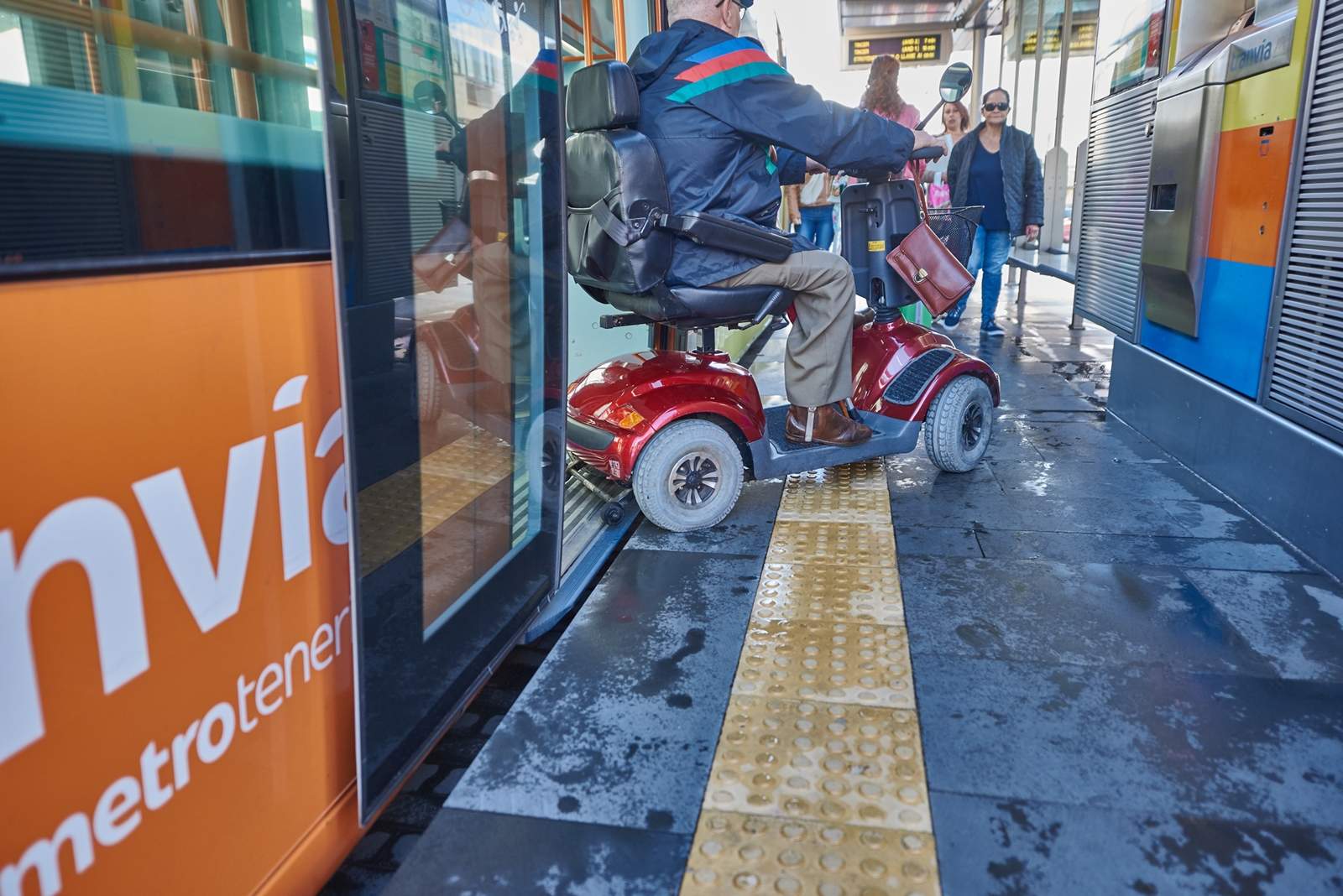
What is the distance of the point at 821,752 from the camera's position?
1.94 m

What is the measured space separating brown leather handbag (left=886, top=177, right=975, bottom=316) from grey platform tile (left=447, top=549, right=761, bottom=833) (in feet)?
4.87

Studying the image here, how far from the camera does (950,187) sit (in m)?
7.30

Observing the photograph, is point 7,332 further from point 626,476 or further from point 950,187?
point 950,187

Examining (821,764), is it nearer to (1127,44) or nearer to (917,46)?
(1127,44)

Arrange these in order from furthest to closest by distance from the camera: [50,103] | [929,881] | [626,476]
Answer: [626,476], [929,881], [50,103]

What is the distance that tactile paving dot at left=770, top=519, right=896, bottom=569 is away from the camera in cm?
298

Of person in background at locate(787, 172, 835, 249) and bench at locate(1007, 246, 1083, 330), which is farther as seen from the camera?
person in background at locate(787, 172, 835, 249)

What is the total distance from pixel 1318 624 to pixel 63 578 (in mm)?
2766

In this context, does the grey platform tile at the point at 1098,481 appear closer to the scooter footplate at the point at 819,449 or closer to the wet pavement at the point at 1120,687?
the wet pavement at the point at 1120,687

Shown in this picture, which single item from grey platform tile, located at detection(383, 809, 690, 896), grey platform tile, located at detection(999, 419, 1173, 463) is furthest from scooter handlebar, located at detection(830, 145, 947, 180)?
grey platform tile, located at detection(383, 809, 690, 896)

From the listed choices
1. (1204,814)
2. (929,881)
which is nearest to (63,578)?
(929,881)

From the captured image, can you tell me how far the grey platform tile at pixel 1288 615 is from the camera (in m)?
2.27

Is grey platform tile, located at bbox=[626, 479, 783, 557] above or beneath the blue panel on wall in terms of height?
beneath

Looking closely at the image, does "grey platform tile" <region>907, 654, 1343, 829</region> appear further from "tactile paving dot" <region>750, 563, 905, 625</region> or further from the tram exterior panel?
the tram exterior panel
